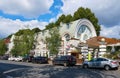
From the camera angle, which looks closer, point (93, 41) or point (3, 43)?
point (93, 41)

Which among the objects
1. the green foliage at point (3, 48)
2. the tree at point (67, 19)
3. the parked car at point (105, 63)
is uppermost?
the tree at point (67, 19)

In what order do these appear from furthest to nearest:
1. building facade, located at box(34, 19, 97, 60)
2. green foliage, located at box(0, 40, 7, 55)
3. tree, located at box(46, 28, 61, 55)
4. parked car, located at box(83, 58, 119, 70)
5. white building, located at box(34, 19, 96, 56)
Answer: green foliage, located at box(0, 40, 7, 55)
white building, located at box(34, 19, 96, 56)
building facade, located at box(34, 19, 97, 60)
tree, located at box(46, 28, 61, 55)
parked car, located at box(83, 58, 119, 70)

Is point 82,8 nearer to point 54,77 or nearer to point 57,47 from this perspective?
point 57,47

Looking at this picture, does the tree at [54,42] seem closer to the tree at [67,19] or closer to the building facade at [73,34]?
the building facade at [73,34]

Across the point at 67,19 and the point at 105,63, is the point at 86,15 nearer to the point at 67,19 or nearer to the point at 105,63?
the point at 67,19

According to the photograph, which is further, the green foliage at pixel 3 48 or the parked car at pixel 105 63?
the green foliage at pixel 3 48

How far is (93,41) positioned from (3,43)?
182 ft

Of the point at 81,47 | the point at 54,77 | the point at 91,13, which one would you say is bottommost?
the point at 54,77

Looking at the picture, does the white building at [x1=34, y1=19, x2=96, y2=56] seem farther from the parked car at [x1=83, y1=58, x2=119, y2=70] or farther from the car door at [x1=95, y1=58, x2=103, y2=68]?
the car door at [x1=95, y1=58, x2=103, y2=68]

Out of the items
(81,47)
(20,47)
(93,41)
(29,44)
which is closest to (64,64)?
(81,47)

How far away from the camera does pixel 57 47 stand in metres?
61.9

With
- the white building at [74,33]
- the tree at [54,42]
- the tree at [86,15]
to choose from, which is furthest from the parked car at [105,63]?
the tree at [86,15]

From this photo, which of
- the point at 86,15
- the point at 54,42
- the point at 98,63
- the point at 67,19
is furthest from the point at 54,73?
the point at 67,19

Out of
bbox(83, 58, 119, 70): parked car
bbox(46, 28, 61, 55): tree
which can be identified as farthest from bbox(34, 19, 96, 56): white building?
bbox(83, 58, 119, 70): parked car
